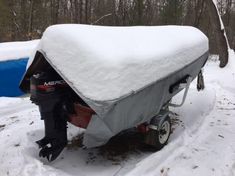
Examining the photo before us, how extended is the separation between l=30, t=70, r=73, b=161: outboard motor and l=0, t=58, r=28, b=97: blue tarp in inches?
220

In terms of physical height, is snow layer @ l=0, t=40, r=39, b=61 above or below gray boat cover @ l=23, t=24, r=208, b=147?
below

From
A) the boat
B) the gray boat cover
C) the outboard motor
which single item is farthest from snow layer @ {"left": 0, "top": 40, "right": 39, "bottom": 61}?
the outboard motor

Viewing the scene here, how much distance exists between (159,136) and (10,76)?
19.7 feet

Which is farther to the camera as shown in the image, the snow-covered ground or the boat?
the snow-covered ground

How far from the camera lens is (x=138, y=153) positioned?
5340mm

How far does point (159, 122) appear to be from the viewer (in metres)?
5.32

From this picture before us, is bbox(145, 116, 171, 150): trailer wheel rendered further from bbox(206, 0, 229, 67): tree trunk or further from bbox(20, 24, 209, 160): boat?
bbox(206, 0, 229, 67): tree trunk

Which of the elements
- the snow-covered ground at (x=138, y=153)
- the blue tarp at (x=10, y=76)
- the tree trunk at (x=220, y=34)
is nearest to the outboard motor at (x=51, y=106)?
the snow-covered ground at (x=138, y=153)

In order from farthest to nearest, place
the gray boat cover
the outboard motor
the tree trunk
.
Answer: the tree trunk < the outboard motor < the gray boat cover

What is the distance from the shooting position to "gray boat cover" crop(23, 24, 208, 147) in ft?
13.3

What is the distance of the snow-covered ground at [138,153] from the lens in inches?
182

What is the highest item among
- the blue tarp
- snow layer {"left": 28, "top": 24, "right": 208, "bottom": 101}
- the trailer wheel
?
snow layer {"left": 28, "top": 24, "right": 208, "bottom": 101}

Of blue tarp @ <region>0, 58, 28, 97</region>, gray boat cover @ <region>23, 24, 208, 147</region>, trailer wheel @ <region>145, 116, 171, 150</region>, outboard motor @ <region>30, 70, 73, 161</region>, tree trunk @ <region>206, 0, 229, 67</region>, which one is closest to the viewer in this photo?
gray boat cover @ <region>23, 24, 208, 147</region>

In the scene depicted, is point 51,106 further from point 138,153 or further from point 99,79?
point 138,153
